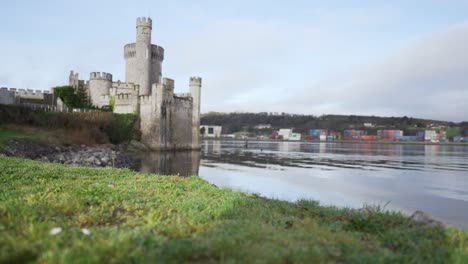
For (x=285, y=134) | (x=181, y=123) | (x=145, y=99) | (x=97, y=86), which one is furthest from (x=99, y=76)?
(x=285, y=134)

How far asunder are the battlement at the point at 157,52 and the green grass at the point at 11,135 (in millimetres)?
24600

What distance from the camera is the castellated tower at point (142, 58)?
165 feet

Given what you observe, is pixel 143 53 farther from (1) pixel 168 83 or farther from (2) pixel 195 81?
(2) pixel 195 81

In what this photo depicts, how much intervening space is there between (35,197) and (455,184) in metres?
21.2

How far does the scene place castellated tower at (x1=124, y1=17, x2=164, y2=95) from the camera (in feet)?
165

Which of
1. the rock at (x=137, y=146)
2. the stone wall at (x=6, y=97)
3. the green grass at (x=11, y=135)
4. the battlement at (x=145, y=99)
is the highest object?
the battlement at (x=145, y=99)

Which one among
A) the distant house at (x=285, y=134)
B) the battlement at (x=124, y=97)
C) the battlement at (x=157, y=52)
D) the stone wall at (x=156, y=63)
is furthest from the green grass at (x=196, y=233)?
the distant house at (x=285, y=134)

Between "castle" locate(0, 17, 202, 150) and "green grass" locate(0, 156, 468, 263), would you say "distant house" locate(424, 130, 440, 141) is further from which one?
"green grass" locate(0, 156, 468, 263)

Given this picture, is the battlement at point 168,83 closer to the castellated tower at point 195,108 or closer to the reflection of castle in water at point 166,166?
the castellated tower at point 195,108

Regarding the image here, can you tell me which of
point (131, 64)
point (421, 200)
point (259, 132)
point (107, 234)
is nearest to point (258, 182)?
point (421, 200)

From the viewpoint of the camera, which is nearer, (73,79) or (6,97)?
(6,97)

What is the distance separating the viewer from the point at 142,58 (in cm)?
5084

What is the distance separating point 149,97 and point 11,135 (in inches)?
767

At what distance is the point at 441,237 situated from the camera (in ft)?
19.6
